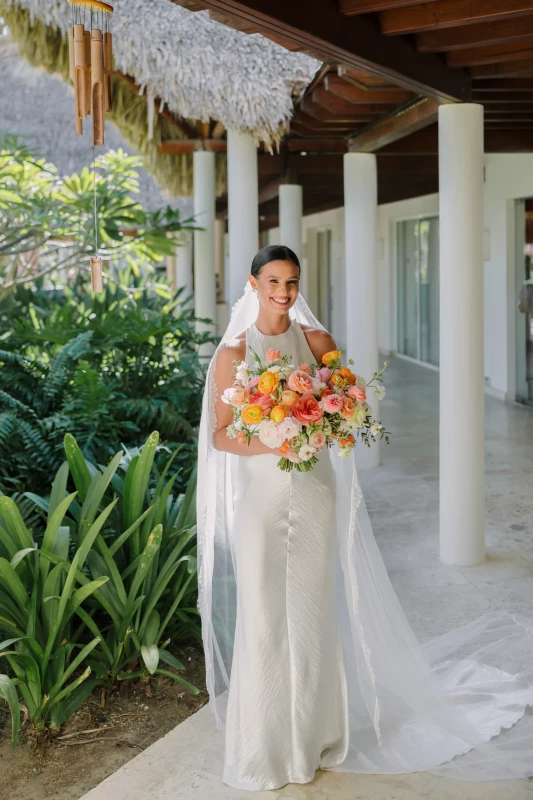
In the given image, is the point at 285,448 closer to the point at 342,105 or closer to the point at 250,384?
the point at 250,384

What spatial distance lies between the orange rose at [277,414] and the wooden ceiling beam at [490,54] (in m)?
2.94

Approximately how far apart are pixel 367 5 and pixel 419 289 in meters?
13.1

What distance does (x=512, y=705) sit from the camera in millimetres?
4078

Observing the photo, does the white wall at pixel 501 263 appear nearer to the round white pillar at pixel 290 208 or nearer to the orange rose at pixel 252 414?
the round white pillar at pixel 290 208

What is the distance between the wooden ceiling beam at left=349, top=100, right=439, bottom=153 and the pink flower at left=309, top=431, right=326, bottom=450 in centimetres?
369

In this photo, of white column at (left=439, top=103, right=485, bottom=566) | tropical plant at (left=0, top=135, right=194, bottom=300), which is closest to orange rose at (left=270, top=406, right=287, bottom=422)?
white column at (left=439, top=103, right=485, bottom=566)

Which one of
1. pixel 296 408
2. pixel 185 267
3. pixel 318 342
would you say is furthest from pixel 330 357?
pixel 185 267

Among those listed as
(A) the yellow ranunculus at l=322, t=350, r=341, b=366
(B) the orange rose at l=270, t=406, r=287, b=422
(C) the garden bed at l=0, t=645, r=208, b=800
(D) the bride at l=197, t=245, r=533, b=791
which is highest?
(A) the yellow ranunculus at l=322, t=350, r=341, b=366

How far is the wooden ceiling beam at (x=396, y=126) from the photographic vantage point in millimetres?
6689

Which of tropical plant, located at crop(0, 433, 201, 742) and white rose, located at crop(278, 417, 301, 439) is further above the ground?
white rose, located at crop(278, 417, 301, 439)

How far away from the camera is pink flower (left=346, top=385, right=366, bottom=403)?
3410 mm

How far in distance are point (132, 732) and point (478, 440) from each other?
2997 mm

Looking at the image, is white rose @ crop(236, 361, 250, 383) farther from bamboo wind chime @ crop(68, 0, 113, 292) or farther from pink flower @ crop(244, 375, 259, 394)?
bamboo wind chime @ crop(68, 0, 113, 292)

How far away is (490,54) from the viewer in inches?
211
